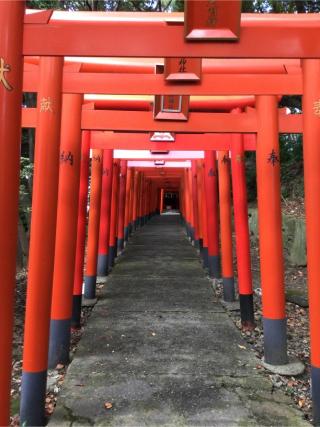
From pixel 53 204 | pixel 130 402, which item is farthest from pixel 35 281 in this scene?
pixel 130 402

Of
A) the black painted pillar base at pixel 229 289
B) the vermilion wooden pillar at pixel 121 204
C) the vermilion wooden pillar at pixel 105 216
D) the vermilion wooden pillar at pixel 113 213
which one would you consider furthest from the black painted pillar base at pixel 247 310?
the vermilion wooden pillar at pixel 121 204

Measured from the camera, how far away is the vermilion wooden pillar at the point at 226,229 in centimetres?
704

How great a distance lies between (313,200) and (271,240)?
1.27 m

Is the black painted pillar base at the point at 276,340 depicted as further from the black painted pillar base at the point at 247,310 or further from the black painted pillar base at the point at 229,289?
the black painted pillar base at the point at 229,289

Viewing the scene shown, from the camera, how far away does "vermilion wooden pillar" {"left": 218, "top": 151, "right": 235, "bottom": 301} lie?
7043 millimetres

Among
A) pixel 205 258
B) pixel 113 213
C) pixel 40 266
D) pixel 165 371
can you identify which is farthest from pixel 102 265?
pixel 40 266

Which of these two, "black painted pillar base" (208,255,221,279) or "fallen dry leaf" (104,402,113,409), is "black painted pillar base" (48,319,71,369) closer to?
"fallen dry leaf" (104,402,113,409)

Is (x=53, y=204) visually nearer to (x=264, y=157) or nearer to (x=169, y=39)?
(x=169, y=39)

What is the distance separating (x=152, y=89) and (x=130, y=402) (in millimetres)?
3146

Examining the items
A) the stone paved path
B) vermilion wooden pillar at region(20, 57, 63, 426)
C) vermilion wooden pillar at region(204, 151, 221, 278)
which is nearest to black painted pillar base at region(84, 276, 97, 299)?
the stone paved path

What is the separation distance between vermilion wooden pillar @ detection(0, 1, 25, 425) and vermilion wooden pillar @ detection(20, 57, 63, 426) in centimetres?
95

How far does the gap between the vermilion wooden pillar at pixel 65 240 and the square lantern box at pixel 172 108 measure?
104cm

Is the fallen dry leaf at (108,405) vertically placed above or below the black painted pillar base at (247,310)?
below

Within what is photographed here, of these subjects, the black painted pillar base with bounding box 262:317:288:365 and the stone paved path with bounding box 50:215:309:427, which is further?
the black painted pillar base with bounding box 262:317:288:365
